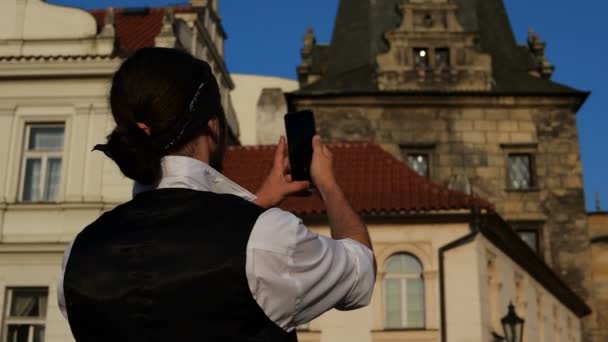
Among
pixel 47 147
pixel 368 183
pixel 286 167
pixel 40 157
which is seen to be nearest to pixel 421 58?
pixel 368 183

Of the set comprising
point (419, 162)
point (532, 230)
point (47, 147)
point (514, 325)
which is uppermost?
point (419, 162)

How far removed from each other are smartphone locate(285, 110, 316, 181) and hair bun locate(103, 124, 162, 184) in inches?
15.8

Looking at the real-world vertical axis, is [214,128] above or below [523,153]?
below

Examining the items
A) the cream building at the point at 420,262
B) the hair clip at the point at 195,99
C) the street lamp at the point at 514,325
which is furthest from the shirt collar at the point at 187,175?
the cream building at the point at 420,262

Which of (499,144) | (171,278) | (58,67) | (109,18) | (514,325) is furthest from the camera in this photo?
(499,144)

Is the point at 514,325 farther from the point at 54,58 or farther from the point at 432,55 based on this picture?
the point at 432,55

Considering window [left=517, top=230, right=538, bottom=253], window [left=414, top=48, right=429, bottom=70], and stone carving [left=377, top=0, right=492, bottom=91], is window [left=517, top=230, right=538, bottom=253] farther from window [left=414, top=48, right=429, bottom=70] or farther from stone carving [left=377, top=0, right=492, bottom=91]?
window [left=414, top=48, right=429, bottom=70]

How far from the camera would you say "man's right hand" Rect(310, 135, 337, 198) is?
6.67 feet

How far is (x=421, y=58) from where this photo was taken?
27.4m

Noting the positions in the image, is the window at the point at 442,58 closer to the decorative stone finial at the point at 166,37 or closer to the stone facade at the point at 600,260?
the stone facade at the point at 600,260

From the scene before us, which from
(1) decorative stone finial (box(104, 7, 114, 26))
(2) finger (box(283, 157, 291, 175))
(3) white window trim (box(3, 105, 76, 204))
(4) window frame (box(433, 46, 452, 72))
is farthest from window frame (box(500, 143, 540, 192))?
(2) finger (box(283, 157, 291, 175))

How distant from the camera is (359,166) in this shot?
18.9m

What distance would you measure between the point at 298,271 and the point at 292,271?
1 cm

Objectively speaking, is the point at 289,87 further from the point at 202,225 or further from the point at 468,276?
the point at 202,225
